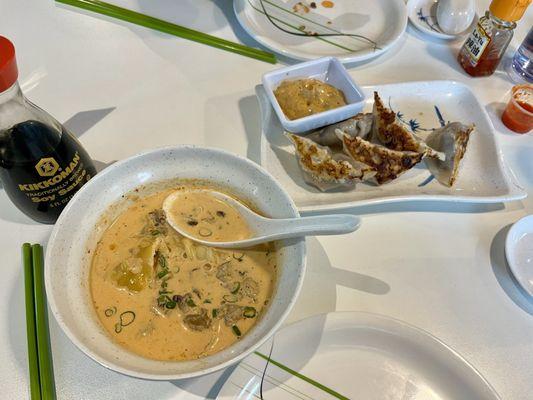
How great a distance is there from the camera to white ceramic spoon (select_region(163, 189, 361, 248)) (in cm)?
97

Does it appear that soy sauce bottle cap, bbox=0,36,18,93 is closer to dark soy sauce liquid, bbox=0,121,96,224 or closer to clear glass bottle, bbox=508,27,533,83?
dark soy sauce liquid, bbox=0,121,96,224

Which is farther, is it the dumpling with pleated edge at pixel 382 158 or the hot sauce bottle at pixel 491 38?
the hot sauce bottle at pixel 491 38

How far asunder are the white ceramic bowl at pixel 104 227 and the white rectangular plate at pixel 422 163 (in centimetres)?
24

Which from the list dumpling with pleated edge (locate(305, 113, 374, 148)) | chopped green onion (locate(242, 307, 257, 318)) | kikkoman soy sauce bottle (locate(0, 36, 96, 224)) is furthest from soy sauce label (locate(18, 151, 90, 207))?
dumpling with pleated edge (locate(305, 113, 374, 148))

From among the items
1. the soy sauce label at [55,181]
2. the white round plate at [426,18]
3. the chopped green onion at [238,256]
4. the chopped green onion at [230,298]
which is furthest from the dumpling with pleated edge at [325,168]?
the white round plate at [426,18]

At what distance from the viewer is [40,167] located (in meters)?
1.09

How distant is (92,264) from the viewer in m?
1.06

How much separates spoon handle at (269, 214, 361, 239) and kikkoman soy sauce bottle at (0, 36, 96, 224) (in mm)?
584

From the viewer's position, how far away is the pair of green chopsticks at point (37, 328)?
1.01 metres

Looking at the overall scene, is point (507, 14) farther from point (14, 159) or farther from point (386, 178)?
point (14, 159)

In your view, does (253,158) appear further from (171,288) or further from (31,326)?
(31,326)

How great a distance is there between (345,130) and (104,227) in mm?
831

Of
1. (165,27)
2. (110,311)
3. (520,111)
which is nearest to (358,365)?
(110,311)

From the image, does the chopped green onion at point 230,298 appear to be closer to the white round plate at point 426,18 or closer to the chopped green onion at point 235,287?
the chopped green onion at point 235,287
